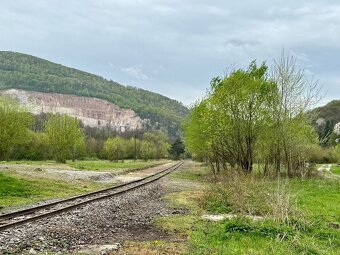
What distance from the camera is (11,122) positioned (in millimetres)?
72188

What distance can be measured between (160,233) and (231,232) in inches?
95.9

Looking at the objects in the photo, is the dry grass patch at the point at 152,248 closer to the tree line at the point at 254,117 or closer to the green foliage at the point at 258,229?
the green foliage at the point at 258,229

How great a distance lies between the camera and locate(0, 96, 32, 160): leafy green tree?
70.9m

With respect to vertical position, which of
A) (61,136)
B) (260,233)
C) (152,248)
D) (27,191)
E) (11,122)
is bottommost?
(152,248)

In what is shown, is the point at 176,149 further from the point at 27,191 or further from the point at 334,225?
the point at 334,225

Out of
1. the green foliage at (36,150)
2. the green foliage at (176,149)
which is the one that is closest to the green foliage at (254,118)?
the green foliage at (36,150)

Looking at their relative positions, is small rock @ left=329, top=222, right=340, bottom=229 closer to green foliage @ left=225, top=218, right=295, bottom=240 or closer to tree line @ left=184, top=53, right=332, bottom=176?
green foliage @ left=225, top=218, right=295, bottom=240

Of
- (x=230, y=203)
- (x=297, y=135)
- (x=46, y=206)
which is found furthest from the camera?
(x=297, y=135)

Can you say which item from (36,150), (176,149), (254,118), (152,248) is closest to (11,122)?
(36,150)


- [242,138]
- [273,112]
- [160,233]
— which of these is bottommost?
[160,233]

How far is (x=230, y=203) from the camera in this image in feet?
65.5

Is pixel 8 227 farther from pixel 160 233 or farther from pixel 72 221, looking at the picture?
pixel 160 233

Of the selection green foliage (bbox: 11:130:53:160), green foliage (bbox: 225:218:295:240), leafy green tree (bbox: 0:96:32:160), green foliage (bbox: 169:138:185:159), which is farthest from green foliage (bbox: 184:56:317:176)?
green foliage (bbox: 169:138:185:159)

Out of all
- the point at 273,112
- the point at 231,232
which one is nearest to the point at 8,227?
the point at 231,232
